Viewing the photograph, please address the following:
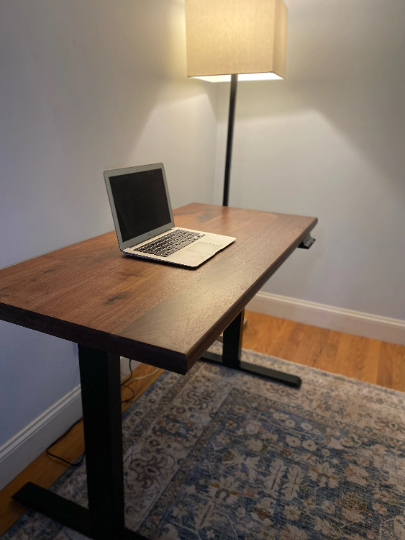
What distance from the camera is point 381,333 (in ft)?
7.94

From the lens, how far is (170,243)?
51.6 inches

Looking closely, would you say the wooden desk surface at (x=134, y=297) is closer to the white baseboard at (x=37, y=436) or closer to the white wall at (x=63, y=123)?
the white wall at (x=63, y=123)

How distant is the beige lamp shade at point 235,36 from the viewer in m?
1.66

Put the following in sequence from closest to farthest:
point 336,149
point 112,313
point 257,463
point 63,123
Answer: point 112,313 < point 63,123 < point 257,463 < point 336,149

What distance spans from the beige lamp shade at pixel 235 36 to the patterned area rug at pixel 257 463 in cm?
137

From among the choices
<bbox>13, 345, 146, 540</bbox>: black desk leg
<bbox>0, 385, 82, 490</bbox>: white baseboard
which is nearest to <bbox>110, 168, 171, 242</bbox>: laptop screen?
<bbox>13, 345, 146, 540</bbox>: black desk leg

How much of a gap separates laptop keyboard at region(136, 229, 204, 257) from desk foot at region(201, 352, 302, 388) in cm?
87

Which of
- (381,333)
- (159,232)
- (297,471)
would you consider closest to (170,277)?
(159,232)

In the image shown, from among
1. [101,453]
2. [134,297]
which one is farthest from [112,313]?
[101,453]

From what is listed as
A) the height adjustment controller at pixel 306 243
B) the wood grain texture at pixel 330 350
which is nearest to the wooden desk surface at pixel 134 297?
the height adjustment controller at pixel 306 243

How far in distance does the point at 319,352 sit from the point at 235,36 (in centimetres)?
159

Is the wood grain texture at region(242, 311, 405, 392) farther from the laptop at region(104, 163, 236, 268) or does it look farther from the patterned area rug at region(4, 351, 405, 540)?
the laptop at region(104, 163, 236, 268)

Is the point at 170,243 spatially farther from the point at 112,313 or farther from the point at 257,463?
the point at 257,463

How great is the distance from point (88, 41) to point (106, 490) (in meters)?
1.40
